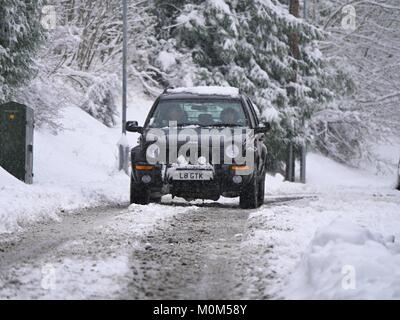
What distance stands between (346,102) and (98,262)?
92.2 feet

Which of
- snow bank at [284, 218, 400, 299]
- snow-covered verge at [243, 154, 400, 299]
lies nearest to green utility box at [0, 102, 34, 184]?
snow-covered verge at [243, 154, 400, 299]

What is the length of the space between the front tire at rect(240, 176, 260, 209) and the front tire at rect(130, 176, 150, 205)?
147cm

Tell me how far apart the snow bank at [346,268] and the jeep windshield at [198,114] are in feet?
18.9

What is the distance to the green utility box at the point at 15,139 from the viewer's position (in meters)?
13.1

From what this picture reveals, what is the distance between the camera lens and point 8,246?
705 centimetres

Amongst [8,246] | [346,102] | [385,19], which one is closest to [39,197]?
[8,246]

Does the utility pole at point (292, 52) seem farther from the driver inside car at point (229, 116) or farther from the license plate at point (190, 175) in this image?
the license plate at point (190, 175)

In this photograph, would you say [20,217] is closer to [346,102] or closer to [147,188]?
[147,188]

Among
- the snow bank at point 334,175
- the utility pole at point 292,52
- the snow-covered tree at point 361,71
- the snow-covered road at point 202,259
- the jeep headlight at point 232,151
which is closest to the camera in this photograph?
the snow-covered road at point 202,259

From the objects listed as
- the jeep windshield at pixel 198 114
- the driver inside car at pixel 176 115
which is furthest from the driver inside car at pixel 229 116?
the driver inside car at pixel 176 115

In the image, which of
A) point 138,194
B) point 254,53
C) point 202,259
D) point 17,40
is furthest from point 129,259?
point 254,53

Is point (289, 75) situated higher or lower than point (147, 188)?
higher

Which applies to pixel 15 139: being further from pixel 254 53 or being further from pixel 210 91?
pixel 254 53
